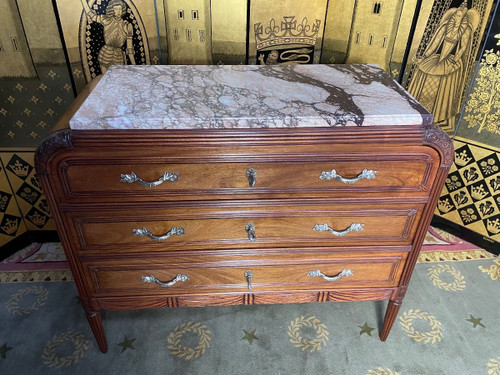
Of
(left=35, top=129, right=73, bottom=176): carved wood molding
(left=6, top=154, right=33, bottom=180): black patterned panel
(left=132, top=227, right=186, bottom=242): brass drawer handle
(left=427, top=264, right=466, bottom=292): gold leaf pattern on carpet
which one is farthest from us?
(left=427, top=264, right=466, bottom=292): gold leaf pattern on carpet

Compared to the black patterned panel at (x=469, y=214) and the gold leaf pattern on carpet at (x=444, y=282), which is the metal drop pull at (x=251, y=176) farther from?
the black patterned panel at (x=469, y=214)

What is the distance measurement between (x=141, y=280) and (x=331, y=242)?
0.75m

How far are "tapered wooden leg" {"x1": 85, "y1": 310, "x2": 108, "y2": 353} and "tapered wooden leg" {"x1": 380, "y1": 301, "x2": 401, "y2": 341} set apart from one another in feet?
4.13

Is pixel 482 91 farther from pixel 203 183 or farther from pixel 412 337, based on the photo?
pixel 203 183

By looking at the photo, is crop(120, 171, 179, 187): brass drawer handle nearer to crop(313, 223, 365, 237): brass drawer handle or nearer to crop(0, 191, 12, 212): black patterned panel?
crop(313, 223, 365, 237): brass drawer handle

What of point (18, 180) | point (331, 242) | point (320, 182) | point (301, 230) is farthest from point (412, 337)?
point (18, 180)

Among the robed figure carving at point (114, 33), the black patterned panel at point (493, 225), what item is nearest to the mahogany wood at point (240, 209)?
the robed figure carving at point (114, 33)

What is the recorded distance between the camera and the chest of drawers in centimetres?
120

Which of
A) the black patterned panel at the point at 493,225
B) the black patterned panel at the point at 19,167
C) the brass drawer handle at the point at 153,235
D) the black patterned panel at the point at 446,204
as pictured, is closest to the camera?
the brass drawer handle at the point at 153,235

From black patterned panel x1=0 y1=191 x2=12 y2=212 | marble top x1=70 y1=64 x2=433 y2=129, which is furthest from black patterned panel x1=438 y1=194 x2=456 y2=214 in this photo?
black patterned panel x1=0 y1=191 x2=12 y2=212

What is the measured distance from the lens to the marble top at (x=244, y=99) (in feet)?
3.84

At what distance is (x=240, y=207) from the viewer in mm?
1339

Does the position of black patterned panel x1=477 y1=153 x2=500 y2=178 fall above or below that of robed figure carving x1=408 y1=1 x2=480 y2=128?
below

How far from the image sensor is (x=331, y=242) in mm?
1460
